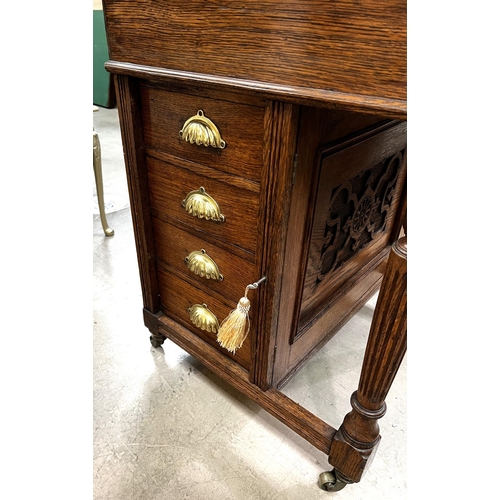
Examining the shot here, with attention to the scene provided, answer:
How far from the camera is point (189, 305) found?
0.81 metres

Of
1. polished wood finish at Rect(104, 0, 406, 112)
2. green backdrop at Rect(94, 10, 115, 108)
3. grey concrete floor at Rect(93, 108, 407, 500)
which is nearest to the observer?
polished wood finish at Rect(104, 0, 406, 112)

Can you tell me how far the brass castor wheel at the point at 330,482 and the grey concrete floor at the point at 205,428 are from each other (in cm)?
2

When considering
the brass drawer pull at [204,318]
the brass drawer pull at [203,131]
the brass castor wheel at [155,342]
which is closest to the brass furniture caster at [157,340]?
the brass castor wheel at [155,342]

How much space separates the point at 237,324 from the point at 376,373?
0.74 ft

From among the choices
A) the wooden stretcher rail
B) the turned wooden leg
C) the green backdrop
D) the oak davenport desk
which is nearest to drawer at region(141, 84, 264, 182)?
the oak davenport desk

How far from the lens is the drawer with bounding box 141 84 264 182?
0.52m

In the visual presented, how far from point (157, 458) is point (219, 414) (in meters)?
0.15

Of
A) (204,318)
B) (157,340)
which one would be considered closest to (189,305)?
(204,318)

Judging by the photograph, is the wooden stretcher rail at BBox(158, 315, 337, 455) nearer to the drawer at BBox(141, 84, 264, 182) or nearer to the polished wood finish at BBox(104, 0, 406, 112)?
the drawer at BBox(141, 84, 264, 182)

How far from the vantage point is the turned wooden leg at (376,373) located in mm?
466

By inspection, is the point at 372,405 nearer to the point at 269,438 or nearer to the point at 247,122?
the point at 269,438

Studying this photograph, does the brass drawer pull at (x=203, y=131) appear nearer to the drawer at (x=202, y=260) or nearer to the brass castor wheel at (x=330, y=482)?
the drawer at (x=202, y=260)

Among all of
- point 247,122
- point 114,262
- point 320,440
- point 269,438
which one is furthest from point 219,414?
point 114,262

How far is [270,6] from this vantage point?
405mm
